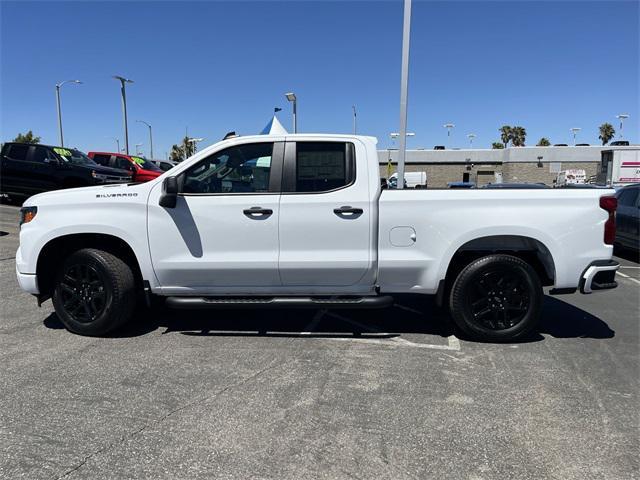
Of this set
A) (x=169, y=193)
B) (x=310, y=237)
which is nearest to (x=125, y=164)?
(x=169, y=193)

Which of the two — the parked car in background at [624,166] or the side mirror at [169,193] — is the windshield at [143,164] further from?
the parked car in background at [624,166]

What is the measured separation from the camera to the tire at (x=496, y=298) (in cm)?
448

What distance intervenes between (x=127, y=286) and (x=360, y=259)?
2.22 metres

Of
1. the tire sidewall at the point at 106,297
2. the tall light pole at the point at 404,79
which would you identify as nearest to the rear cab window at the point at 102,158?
the tall light pole at the point at 404,79

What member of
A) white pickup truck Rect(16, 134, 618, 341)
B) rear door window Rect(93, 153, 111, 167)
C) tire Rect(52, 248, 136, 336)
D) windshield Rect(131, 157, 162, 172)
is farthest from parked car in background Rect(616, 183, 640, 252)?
rear door window Rect(93, 153, 111, 167)

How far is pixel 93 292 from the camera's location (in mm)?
4676

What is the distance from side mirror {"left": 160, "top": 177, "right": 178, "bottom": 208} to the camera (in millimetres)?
4336

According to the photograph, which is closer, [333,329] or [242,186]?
[242,186]

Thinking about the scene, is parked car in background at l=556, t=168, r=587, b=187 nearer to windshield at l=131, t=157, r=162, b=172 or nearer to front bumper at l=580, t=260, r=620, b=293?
windshield at l=131, t=157, r=162, b=172

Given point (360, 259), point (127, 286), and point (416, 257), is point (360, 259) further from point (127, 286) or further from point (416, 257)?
point (127, 286)

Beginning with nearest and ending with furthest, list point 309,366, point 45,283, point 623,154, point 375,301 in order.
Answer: point 309,366, point 375,301, point 45,283, point 623,154

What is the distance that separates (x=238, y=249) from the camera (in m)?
4.49

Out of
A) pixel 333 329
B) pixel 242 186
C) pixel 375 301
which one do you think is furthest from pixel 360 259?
pixel 242 186

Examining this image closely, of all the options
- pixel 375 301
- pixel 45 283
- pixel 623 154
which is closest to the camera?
pixel 375 301
